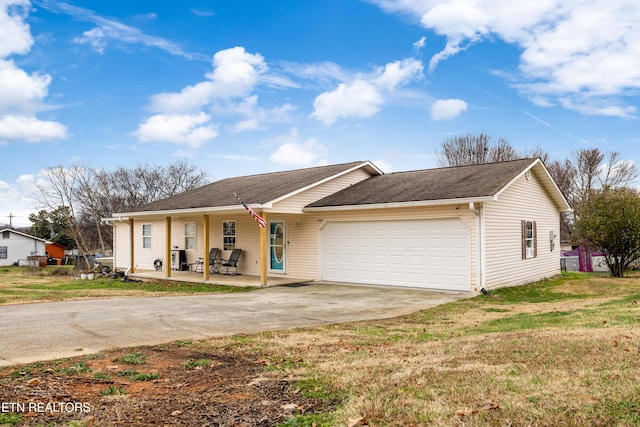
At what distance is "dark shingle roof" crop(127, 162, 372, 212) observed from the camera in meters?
16.7

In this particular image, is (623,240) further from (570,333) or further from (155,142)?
(155,142)

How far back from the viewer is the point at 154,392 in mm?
4578

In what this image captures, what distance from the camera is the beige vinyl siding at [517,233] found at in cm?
1411

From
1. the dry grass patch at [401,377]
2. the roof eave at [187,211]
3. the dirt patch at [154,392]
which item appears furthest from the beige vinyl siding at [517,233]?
the dirt patch at [154,392]

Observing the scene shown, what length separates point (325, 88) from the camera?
70.8 ft

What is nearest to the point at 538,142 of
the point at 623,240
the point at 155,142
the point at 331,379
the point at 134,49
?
the point at 623,240

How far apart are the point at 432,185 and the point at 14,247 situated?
1823 inches

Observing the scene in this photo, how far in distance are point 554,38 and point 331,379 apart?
15.4m

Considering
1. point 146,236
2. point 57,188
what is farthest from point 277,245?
point 57,188

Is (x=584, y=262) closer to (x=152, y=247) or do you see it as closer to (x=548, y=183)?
(x=548, y=183)

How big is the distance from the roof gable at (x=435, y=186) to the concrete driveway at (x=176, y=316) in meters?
2.69

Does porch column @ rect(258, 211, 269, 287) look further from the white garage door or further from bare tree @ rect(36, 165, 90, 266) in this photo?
bare tree @ rect(36, 165, 90, 266)

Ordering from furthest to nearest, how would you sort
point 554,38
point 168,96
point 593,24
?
point 168,96 → point 554,38 → point 593,24

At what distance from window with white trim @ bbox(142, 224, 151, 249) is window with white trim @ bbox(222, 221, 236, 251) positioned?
223 inches
